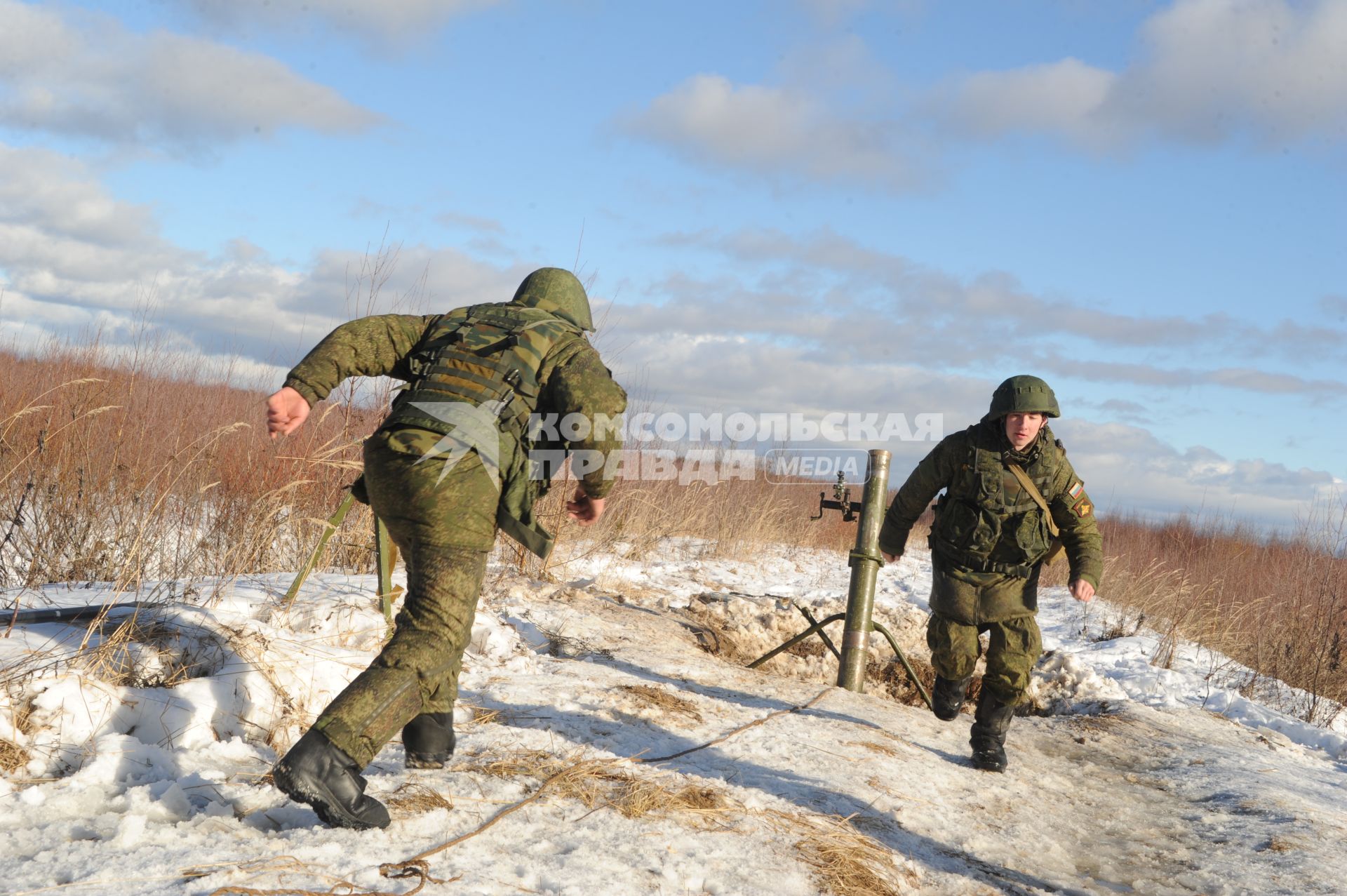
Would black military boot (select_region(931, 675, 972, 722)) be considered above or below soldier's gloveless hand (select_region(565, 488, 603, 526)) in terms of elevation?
below

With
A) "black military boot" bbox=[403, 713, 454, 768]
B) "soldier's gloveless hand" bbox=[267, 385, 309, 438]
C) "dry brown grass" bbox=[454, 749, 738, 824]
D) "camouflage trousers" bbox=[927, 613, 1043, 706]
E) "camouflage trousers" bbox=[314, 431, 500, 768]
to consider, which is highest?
"soldier's gloveless hand" bbox=[267, 385, 309, 438]

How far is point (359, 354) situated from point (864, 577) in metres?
3.52

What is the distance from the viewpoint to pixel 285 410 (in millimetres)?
2584

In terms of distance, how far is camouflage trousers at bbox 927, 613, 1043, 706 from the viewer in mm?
4098

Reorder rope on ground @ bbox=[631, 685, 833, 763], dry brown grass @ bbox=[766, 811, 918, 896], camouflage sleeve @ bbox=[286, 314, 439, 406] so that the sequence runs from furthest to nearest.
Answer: rope on ground @ bbox=[631, 685, 833, 763] < camouflage sleeve @ bbox=[286, 314, 439, 406] < dry brown grass @ bbox=[766, 811, 918, 896]

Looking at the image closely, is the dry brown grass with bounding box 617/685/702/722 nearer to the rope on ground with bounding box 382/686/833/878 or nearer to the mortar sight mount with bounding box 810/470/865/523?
the rope on ground with bounding box 382/686/833/878

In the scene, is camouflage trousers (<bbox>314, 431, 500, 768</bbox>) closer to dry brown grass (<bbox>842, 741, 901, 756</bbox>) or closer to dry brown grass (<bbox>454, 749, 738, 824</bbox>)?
dry brown grass (<bbox>454, 749, 738, 824</bbox>)

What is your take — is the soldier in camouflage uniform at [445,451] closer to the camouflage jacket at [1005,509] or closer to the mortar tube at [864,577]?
the camouflage jacket at [1005,509]

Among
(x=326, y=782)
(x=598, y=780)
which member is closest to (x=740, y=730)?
(x=598, y=780)

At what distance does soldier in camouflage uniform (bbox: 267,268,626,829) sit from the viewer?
8.38 ft

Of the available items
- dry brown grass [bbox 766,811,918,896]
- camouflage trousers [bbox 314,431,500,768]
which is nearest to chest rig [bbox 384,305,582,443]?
camouflage trousers [bbox 314,431,500,768]

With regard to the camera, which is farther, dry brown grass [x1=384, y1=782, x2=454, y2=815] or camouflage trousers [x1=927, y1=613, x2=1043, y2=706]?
camouflage trousers [x1=927, y1=613, x2=1043, y2=706]

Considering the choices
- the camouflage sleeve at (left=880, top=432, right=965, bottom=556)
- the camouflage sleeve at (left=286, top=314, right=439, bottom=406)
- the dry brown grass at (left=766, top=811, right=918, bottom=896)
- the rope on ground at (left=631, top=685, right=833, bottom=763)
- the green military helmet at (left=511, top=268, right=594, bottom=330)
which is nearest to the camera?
the dry brown grass at (left=766, top=811, right=918, bottom=896)

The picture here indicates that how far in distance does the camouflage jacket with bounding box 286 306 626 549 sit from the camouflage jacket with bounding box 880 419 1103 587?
204 centimetres
